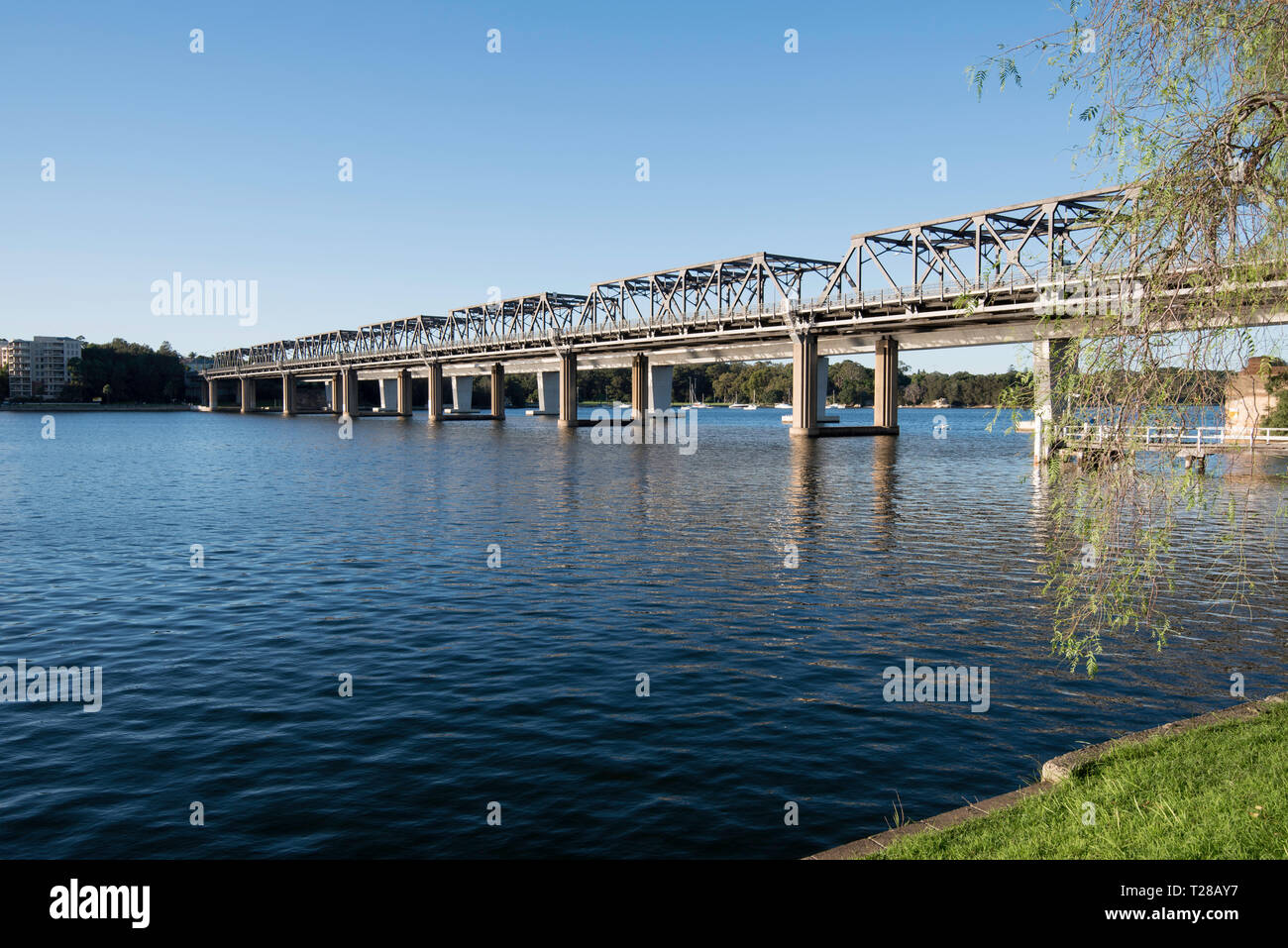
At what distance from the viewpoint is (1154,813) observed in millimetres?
9055

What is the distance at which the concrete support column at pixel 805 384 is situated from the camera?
104 m

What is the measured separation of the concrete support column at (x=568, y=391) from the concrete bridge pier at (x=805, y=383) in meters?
46.8

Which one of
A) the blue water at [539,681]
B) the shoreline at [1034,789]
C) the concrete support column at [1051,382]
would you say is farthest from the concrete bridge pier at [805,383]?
the concrete support column at [1051,382]

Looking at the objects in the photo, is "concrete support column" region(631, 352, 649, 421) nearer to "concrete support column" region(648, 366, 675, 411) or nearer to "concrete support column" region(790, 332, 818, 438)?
"concrete support column" region(648, 366, 675, 411)

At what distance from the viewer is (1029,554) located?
30016mm

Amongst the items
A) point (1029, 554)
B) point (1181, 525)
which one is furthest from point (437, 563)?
point (1181, 525)

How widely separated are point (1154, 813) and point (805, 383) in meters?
96.8

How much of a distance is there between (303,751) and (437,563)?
15413 millimetres

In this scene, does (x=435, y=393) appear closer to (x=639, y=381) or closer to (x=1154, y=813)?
(x=639, y=381)

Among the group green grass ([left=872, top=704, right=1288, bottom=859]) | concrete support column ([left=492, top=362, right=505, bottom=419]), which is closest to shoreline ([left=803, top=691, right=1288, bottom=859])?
green grass ([left=872, top=704, right=1288, bottom=859])

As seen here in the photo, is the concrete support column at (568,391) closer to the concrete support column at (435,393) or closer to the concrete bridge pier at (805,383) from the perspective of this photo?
the concrete support column at (435,393)

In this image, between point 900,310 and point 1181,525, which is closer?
point 1181,525

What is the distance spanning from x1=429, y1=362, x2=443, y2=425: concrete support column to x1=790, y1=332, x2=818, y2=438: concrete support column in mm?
93860
